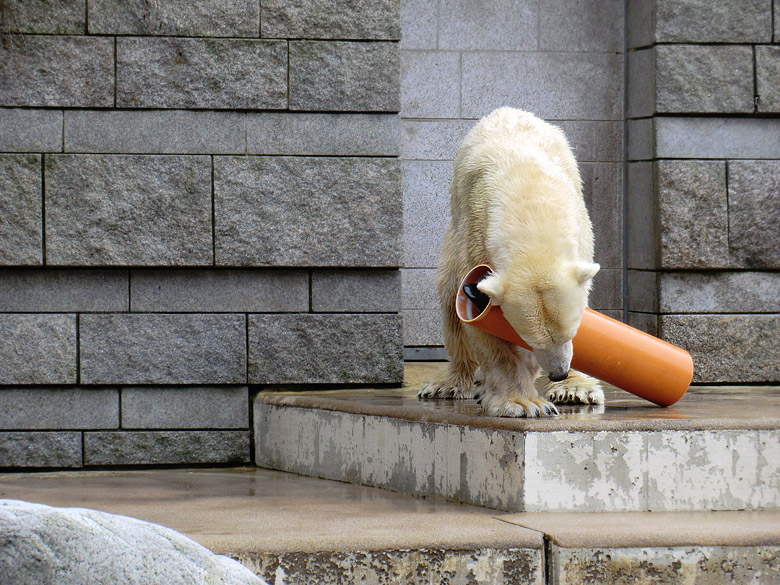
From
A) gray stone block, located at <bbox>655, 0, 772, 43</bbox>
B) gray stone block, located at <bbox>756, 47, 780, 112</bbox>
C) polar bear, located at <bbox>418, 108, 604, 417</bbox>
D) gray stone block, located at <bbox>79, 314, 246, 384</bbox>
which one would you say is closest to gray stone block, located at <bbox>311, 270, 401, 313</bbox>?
gray stone block, located at <bbox>79, 314, 246, 384</bbox>

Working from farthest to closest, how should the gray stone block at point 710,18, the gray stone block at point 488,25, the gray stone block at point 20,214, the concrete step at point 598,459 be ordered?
the gray stone block at point 488,25, the gray stone block at point 710,18, the gray stone block at point 20,214, the concrete step at point 598,459

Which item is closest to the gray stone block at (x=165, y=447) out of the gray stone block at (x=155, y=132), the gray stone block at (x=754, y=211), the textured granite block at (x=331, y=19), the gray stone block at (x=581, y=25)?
the gray stone block at (x=155, y=132)

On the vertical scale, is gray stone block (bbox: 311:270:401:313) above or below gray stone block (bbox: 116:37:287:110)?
below

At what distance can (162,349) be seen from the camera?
208 inches

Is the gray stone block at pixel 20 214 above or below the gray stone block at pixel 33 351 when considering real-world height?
above

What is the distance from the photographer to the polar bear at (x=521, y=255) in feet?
11.3

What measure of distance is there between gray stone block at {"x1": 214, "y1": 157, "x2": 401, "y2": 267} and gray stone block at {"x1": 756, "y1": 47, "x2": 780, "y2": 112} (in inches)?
96.3

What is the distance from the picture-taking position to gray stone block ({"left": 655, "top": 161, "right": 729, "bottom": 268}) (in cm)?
582

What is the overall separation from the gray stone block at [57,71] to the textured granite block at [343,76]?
1081mm

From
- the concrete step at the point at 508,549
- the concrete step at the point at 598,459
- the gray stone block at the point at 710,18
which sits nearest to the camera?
the concrete step at the point at 508,549

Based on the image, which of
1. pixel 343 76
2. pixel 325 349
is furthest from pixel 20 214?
pixel 343 76

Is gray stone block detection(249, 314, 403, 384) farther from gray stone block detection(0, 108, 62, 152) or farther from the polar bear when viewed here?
gray stone block detection(0, 108, 62, 152)

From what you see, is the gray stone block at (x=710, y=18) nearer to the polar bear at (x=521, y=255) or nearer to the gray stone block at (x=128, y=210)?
the polar bear at (x=521, y=255)

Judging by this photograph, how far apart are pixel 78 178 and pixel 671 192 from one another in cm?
365
